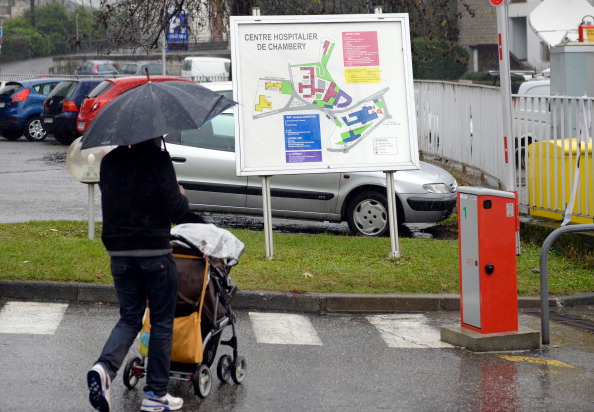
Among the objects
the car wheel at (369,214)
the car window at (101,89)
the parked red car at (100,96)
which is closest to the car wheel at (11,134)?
the parked red car at (100,96)

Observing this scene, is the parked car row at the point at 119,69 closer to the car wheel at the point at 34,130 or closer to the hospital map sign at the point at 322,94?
the car wheel at the point at 34,130

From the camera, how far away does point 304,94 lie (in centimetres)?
1027

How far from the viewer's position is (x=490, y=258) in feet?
24.6

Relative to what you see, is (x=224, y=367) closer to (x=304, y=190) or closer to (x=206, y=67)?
(x=304, y=190)

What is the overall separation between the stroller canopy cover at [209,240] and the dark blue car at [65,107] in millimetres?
18474

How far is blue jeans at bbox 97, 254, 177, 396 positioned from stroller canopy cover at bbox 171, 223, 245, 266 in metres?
0.32

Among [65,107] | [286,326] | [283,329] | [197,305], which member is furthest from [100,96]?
[197,305]

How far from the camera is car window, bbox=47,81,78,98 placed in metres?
24.6

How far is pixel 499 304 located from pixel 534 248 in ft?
11.9

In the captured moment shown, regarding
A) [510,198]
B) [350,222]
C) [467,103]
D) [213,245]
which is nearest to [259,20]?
[350,222]

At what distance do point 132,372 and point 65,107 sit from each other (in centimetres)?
1894

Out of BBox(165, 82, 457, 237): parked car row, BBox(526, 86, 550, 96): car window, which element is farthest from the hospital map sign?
BBox(526, 86, 550, 96): car window

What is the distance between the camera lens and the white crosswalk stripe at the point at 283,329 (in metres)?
7.66

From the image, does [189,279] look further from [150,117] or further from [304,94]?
[304,94]
